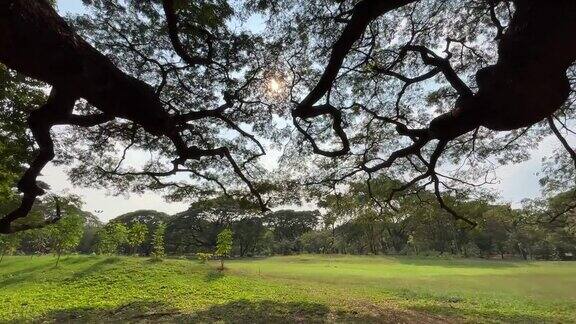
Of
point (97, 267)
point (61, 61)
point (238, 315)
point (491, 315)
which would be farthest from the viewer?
point (97, 267)

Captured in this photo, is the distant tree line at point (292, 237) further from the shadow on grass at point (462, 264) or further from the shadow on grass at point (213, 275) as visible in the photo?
the shadow on grass at point (213, 275)

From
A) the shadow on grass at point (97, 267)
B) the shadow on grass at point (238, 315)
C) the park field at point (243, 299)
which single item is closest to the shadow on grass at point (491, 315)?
the park field at point (243, 299)

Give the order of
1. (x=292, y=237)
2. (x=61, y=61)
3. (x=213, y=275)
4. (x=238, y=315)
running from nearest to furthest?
1. (x=61, y=61)
2. (x=238, y=315)
3. (x=213, y=275)
4. (x=292, y=237)

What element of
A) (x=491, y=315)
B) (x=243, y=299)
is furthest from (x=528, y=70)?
(x=243, y=299)

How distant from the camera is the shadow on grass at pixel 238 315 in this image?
29.7 feet

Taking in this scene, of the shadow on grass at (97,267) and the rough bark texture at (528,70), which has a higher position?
the rough bark texture at (528,70)

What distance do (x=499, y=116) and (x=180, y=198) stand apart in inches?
426

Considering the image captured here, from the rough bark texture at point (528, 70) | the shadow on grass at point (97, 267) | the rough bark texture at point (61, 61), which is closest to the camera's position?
the rough bark texture at point (61, 61)

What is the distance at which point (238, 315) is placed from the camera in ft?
31.1

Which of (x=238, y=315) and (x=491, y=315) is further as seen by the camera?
(x=491, y=315)

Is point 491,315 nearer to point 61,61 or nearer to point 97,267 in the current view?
point 61,61

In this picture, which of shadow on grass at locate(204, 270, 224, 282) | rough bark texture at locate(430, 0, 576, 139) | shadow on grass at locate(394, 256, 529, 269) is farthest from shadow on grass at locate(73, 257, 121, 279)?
shadow on grass at locate(394, 256, 529, 269)

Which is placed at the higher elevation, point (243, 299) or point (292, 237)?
point (292, 237)

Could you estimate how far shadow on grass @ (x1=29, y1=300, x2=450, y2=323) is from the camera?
9055 millimetres
